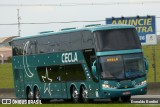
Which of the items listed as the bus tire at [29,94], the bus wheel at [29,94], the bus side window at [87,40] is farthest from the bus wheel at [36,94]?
the bus side window at [87,40]

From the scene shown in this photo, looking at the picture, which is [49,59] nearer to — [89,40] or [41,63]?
[41,63]

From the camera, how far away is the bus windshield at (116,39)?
31656 mm

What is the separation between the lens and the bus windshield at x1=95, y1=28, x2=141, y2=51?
31656mm

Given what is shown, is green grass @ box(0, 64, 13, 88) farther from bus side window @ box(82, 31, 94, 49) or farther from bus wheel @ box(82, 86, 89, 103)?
bus side window @ box(82, 31, 94, 49)

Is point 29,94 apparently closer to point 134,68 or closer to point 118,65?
point 118,65

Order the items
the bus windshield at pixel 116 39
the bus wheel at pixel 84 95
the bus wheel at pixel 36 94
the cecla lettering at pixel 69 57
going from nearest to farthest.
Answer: the bus windshield at pixel 116 39
the bus wheel at pixel 84 95
the cecla lettering at pixel 69 57
the bus wheel at pixel 36 94

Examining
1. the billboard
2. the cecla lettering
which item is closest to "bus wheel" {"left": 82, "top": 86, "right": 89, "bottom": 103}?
the cecla lettering

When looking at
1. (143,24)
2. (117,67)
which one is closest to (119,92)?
(117,67)

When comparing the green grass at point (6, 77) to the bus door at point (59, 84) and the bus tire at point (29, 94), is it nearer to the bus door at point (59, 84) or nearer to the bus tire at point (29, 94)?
the bus tire at point (29, 94)

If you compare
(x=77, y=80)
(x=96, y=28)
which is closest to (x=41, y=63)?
(x=77, y=80)

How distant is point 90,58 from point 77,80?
2260mm

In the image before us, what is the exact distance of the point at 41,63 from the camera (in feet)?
125

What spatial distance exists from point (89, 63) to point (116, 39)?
1752 millimetres

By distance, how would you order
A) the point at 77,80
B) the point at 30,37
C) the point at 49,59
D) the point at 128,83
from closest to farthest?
1. the point at 128,83
2. the point at 77,80
3. the point at 49,59
4. the point at 30,37
